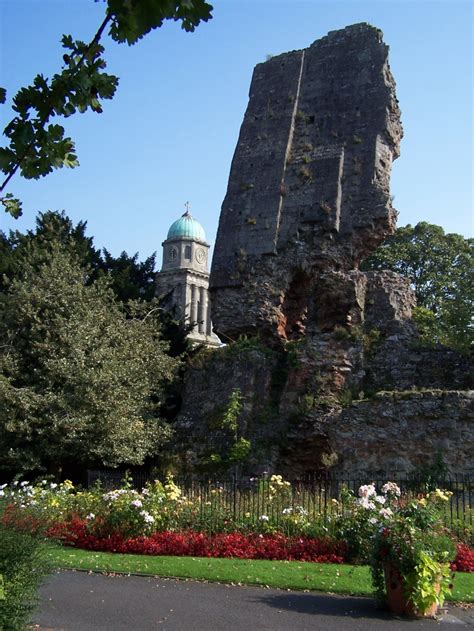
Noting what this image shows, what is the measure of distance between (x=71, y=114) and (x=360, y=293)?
16.3 m

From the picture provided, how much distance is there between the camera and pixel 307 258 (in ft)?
64.0

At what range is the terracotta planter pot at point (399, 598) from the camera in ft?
26.9

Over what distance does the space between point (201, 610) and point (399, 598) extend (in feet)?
7.39

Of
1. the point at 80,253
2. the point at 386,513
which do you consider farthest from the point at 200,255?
the point at 386,513

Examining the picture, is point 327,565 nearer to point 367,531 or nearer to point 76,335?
point 367,531

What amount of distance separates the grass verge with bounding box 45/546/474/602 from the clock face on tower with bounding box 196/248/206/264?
70676mm

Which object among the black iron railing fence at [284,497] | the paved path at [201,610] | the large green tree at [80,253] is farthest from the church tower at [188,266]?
the paved path at [201,610]

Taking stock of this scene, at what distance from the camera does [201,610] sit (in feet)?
27.5

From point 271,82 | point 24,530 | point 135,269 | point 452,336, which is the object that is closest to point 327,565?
point 24,530

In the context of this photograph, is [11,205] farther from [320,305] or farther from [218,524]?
[320,305]

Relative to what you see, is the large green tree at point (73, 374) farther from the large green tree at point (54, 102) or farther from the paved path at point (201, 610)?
the large green tree at point (54, 102)

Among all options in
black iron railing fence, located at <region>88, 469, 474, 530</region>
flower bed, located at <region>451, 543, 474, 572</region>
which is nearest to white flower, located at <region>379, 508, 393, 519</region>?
flower bed, located at <region>451, 543, 474, 572</region>

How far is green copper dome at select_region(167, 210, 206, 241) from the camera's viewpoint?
82.2 meters

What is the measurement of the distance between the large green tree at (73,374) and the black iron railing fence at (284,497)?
6.55 feet
